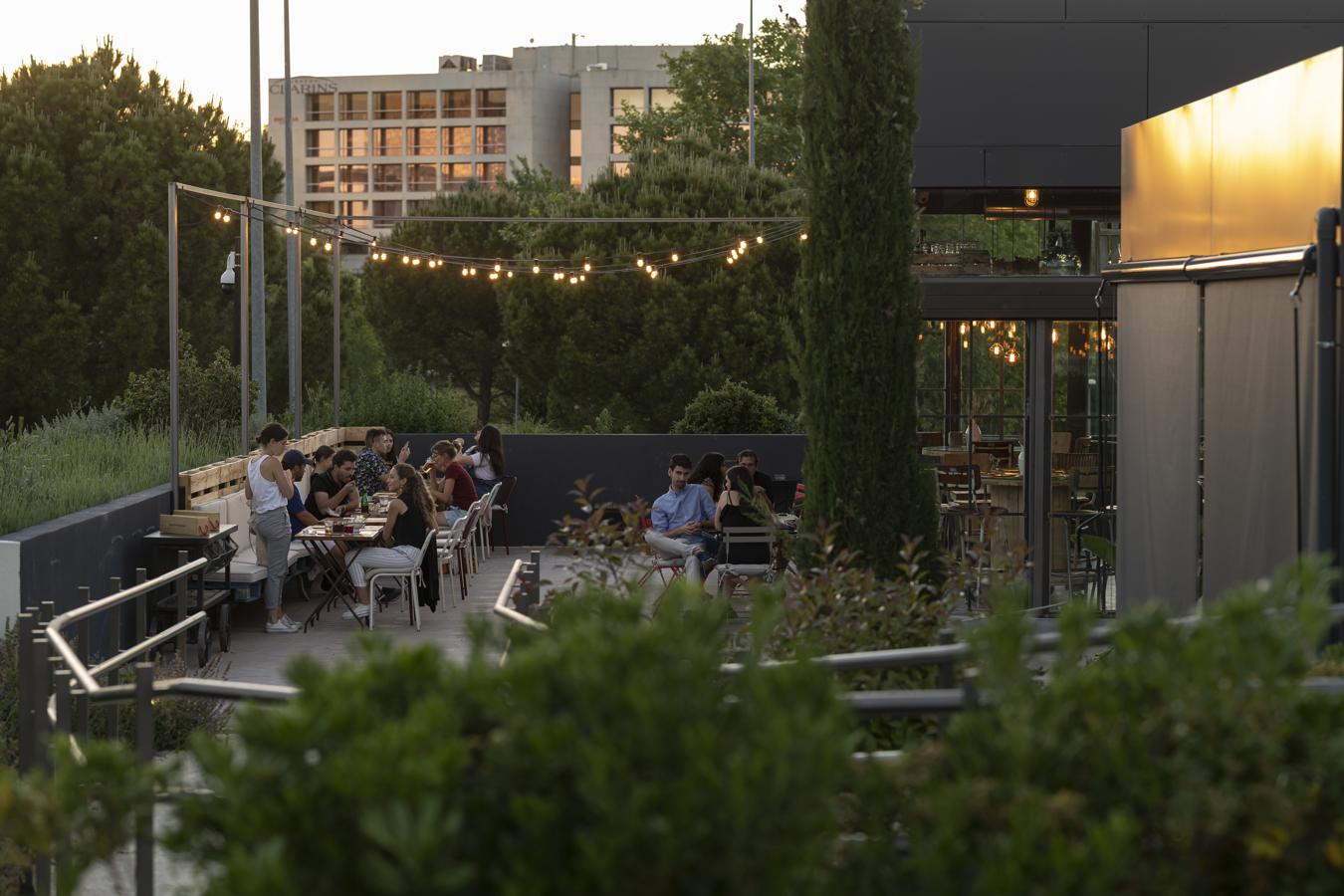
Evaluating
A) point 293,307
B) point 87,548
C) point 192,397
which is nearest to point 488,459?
point 192,397

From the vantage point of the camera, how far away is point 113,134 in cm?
2700

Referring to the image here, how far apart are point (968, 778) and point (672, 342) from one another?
27.4 m

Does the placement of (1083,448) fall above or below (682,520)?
above

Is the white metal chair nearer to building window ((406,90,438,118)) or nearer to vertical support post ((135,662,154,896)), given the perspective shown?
vertical support post ((135,662,154,896))

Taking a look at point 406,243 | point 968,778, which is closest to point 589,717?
point 968,778

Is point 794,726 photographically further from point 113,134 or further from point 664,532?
point 113,134

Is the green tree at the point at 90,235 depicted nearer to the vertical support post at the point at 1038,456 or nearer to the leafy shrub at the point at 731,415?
the leafy shrub at the point at 731,415

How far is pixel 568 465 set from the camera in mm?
17672

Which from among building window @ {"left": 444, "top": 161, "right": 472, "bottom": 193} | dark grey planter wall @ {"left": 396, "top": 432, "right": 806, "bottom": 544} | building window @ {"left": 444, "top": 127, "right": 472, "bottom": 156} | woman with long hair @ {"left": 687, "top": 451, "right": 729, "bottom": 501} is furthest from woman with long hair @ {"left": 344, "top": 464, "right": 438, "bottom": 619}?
building window @ {"left": 444, "top": 161, "right": 472, "bottom": 193}

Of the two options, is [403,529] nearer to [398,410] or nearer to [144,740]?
[398,410]

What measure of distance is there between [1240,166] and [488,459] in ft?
35.1

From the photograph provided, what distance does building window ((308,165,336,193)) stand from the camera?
91.5m

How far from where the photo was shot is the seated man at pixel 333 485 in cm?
1267

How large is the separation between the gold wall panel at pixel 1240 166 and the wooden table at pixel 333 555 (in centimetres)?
607
